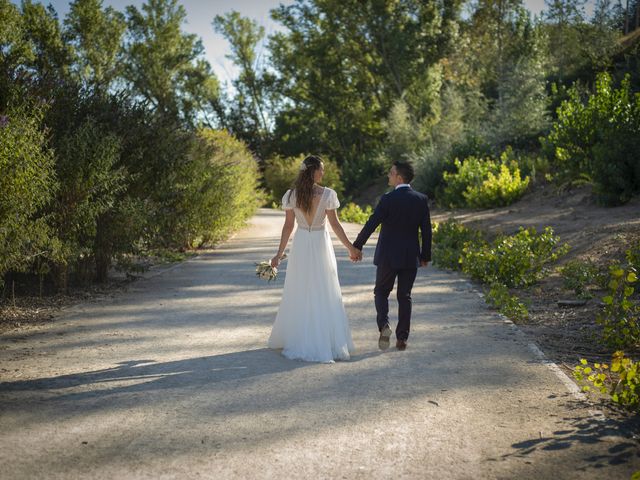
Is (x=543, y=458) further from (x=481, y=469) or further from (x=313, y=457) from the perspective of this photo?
(x=313, y=457)

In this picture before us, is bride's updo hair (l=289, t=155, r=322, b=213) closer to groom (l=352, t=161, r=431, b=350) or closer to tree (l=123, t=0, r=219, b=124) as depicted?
groom (l=352, t=161, r=431, b=350)

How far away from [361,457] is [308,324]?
2770mm

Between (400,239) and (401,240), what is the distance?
15 millimetres

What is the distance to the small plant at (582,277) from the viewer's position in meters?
9.38

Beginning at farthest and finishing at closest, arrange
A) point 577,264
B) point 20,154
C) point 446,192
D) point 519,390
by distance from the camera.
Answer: point 446,192
point 577,264
point 20,154
point 519,390

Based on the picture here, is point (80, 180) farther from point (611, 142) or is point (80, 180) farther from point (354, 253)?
point (611, 142)

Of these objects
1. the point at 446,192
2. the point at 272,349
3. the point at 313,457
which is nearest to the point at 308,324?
the point at 272,349

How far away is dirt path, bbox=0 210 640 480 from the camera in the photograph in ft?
13.5

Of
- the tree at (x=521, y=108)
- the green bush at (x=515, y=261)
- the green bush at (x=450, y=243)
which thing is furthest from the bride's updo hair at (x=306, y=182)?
the tree at (x=521, y=108)

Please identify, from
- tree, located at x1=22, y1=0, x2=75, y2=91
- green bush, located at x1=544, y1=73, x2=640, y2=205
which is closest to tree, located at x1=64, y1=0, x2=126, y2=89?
tree, located at x1=22, y1=0, x2=75, y2=91

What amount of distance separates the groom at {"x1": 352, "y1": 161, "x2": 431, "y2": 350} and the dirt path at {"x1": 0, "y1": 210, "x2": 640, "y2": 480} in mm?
387

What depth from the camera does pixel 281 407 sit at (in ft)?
17.0

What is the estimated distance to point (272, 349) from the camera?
7.21 meters

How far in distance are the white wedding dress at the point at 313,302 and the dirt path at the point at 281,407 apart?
9.2 inches
